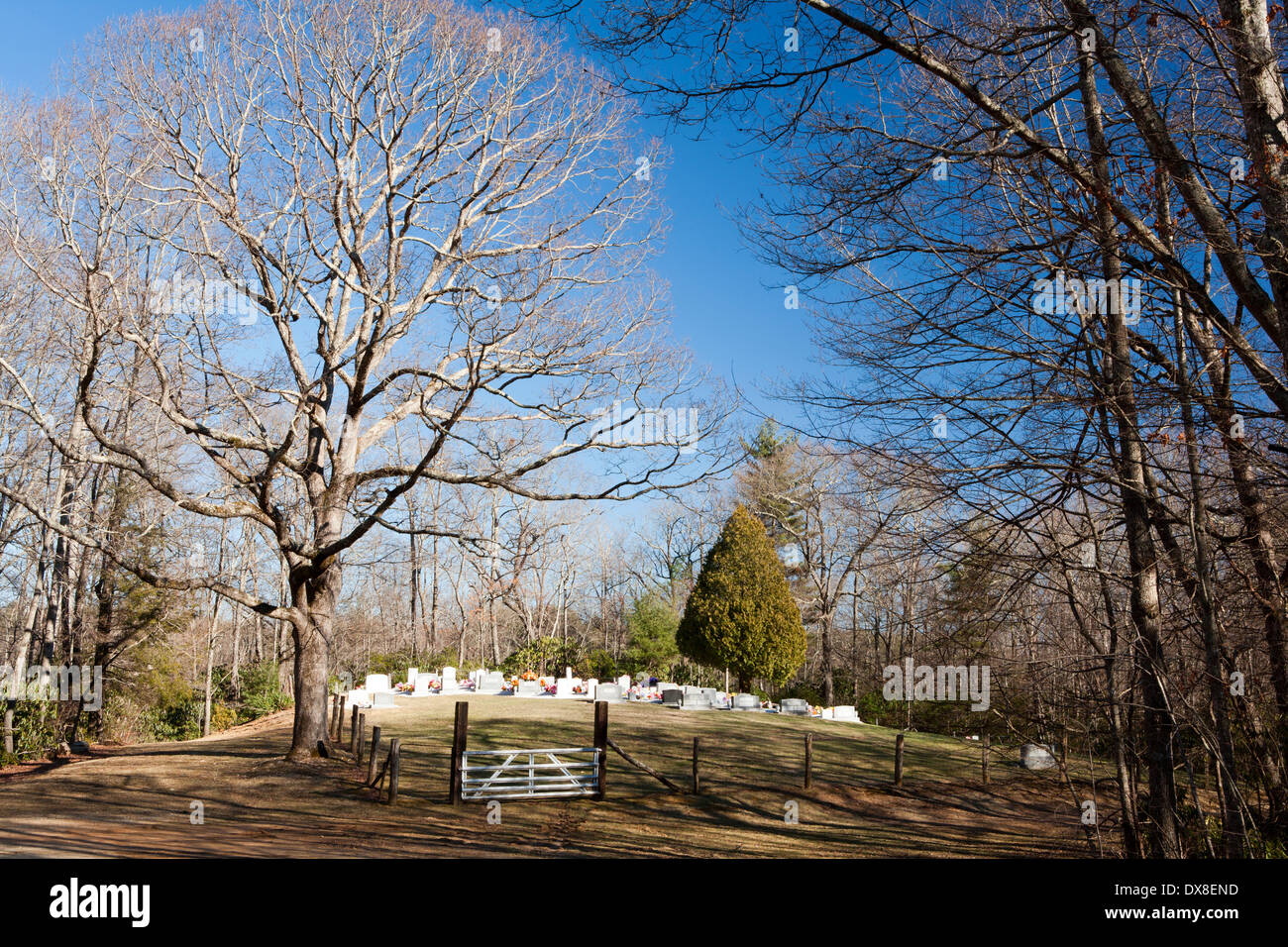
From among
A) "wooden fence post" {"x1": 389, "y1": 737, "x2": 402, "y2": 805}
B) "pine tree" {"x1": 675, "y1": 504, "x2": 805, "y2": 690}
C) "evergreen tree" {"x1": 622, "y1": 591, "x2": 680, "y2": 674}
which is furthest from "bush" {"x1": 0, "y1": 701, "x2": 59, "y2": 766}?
"evergreen tree" {"x1": 622, "y1": 591, "x2": 680, "y2": 674}

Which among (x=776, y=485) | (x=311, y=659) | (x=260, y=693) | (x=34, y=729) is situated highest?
(x=776, y=485)

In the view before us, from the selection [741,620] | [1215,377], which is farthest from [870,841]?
[741,620]

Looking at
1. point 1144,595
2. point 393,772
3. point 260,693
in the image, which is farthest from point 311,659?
point 260,693

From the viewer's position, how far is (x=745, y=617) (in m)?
29.1

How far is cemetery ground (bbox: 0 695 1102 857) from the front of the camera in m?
10.0

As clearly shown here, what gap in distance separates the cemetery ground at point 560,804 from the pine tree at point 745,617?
7.59 meters

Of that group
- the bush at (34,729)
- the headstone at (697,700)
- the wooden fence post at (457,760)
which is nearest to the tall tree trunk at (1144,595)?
the wooden fence post at (457,760)

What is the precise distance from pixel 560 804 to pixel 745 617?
16191 mm

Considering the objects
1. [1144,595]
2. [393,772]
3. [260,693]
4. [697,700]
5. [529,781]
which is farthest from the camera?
[260,693]

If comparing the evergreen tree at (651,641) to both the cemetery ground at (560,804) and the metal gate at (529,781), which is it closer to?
the cemetery ground at (560,804)

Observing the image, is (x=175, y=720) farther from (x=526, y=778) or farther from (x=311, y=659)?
(x=526, y=778)

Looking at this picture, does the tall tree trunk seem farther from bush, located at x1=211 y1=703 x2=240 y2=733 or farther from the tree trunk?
bush, located at x1=211 y1=703 x2=240 y2=733

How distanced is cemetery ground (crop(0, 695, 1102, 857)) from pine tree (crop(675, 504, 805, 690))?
299 inches
